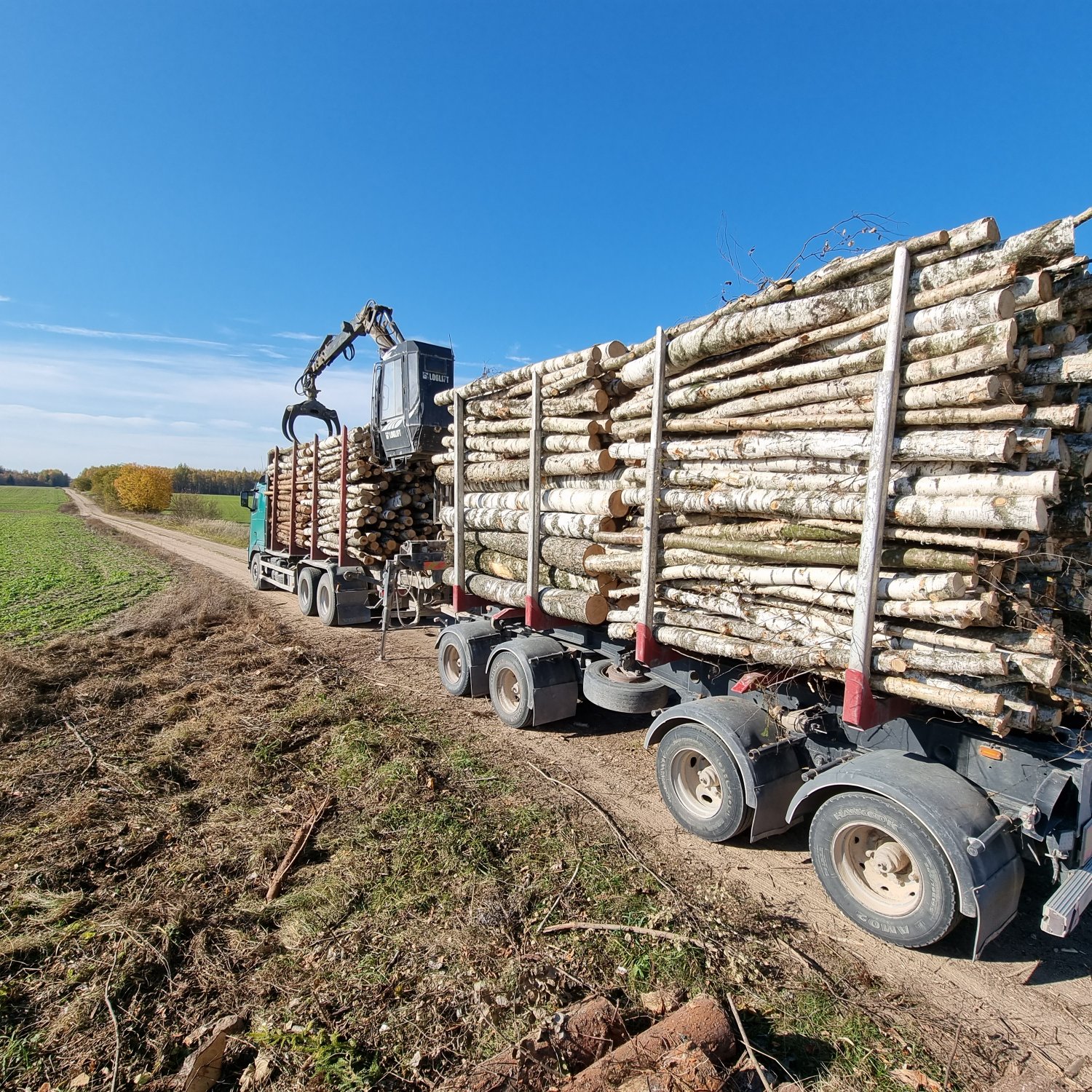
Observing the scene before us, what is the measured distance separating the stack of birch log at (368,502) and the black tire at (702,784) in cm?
825

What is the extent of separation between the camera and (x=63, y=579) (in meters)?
19.3

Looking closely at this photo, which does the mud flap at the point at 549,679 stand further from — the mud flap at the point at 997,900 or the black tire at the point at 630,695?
the mud flap at the point at 997,900

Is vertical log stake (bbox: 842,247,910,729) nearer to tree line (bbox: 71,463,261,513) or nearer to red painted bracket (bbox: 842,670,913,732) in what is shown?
red painted bracket (bbox: 842,670,913,732)

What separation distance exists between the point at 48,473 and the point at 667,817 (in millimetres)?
186154

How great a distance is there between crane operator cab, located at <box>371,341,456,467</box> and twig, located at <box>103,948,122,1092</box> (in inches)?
331

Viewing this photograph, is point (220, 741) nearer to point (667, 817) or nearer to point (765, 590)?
point (667, 817)

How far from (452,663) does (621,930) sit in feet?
17.4

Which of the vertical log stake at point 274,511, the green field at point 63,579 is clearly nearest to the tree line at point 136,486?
the green field at point 63,579

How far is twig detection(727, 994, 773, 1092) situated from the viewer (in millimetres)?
2801

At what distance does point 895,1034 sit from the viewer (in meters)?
3.23

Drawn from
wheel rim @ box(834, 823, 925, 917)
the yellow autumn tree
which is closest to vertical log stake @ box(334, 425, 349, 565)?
wheel rim @ box(834, 823, 925, 917)

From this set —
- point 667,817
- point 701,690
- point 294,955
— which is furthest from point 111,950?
point 701,690

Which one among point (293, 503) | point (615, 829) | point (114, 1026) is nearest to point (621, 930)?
point (615, 829)

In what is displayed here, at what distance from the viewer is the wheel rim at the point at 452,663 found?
343 inches
